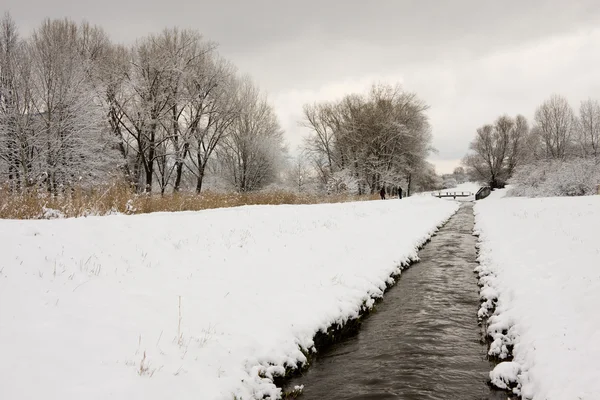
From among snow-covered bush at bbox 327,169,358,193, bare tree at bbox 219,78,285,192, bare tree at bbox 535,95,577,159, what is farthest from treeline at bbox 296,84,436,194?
bare tree at bbox 535,95,577,159

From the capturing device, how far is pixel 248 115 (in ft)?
121

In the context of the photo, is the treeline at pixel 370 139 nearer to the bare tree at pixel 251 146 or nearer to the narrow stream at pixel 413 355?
the bare tree at pixel 251 146

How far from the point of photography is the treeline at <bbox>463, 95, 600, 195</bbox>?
36.0 m

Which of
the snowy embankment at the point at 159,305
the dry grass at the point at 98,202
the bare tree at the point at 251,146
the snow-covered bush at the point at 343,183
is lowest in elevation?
the snowy embankment at the point at 159,305

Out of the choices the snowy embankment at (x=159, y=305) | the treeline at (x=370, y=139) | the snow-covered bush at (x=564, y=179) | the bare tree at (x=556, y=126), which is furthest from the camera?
the bare tree at (x=556, y=126)

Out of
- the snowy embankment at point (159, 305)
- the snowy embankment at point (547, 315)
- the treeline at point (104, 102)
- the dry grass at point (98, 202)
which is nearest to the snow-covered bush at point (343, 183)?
the treeline at point (104, 102)

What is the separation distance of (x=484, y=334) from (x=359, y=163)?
1436 inches

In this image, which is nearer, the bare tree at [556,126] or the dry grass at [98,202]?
the dry grass at [98,202]

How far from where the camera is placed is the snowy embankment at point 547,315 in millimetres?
4160

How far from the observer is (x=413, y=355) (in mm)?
5652

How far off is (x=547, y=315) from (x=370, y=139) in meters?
36.0

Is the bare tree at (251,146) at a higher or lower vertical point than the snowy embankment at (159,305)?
higher

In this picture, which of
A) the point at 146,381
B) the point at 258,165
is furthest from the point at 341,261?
the point at 258,165

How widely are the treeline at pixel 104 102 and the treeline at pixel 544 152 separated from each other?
32.0 meters
